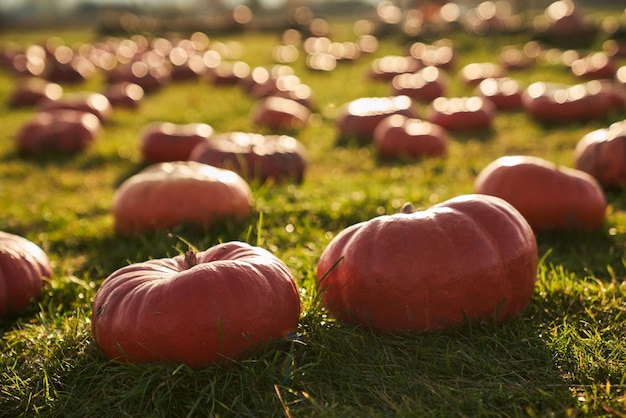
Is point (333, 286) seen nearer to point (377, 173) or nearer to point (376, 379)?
point (376, 379)

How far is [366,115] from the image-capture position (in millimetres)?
8922

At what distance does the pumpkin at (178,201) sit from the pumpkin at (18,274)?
1.04 meters

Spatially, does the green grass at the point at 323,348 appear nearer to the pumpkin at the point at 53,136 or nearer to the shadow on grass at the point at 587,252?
the shadow on grass at the point at 587,252

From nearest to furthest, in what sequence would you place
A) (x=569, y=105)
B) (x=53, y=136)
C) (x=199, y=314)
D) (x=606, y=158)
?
(x=199, y=314) < (x=606, y=158) < (x=53, y=136) < (x=569, y=105)

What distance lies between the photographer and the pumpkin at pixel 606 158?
18.5ft

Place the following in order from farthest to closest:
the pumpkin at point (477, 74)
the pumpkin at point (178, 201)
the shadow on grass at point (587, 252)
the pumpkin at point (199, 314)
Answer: the pumpkin at point (477, 74) < the pumpkin at point (178, 201) < the shadow on grass at point (587, 252) < the pumpkin at point (199, 314)

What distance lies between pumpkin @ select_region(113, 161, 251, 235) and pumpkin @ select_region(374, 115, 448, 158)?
113 inches

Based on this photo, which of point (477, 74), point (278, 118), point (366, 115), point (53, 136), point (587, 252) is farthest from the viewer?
point (477, 74)

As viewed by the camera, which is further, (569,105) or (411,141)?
(569,105)

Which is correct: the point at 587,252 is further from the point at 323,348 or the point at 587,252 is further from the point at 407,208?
the point at 323,348

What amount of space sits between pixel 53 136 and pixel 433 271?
21.5 feet

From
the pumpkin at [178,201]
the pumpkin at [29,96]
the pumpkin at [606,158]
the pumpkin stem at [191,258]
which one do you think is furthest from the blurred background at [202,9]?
the pumpkin stem at [191,258]

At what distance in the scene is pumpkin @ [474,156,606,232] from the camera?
4.63 meters

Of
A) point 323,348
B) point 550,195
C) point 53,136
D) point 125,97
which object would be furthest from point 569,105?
point 323,348
